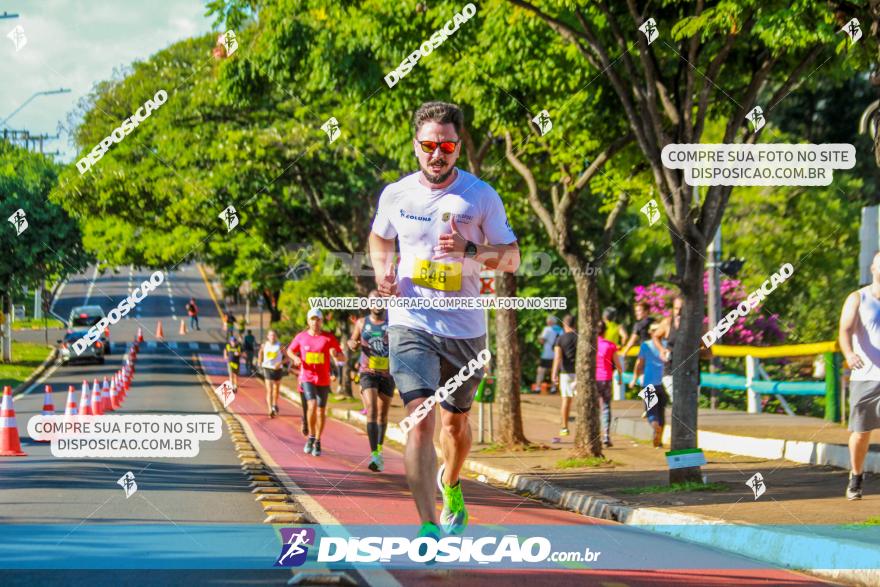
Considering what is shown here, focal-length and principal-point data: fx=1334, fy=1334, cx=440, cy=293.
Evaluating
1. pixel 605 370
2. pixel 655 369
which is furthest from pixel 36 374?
pixel 655 369

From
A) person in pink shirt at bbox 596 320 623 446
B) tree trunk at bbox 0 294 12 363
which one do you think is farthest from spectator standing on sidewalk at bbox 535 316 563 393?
tree trunk at bbox 0 294 12 363

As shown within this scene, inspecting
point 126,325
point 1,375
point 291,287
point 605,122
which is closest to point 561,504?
point 605,122

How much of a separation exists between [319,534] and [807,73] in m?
8.94

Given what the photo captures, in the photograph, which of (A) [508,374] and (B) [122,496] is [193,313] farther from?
(B) [122,496]

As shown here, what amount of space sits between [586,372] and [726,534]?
24.6 feet

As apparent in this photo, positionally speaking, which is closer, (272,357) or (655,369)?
(655,369)

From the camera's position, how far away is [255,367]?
46.2 meters

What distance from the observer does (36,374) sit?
48.8 meters

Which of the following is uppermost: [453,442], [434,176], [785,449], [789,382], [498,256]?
[434,176]

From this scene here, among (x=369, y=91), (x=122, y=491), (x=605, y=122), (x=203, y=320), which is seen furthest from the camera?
(x=203, y=320)

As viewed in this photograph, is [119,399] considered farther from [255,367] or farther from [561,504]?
[561,504]

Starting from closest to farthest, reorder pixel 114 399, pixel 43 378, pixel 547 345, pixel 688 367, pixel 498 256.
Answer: pixel 498 256 → pixel 688 367 → pixel 114 399 → pixel 547 345 → pixel 43 378

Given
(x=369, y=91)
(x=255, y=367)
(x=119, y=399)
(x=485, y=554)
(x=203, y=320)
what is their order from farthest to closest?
1. (x=203, y=320)
2. (x=255, y=367)
3. (x=119, y=399)
4. (x=369, y=91)
5. (x=485, y=554)

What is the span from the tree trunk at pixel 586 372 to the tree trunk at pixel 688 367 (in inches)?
148
